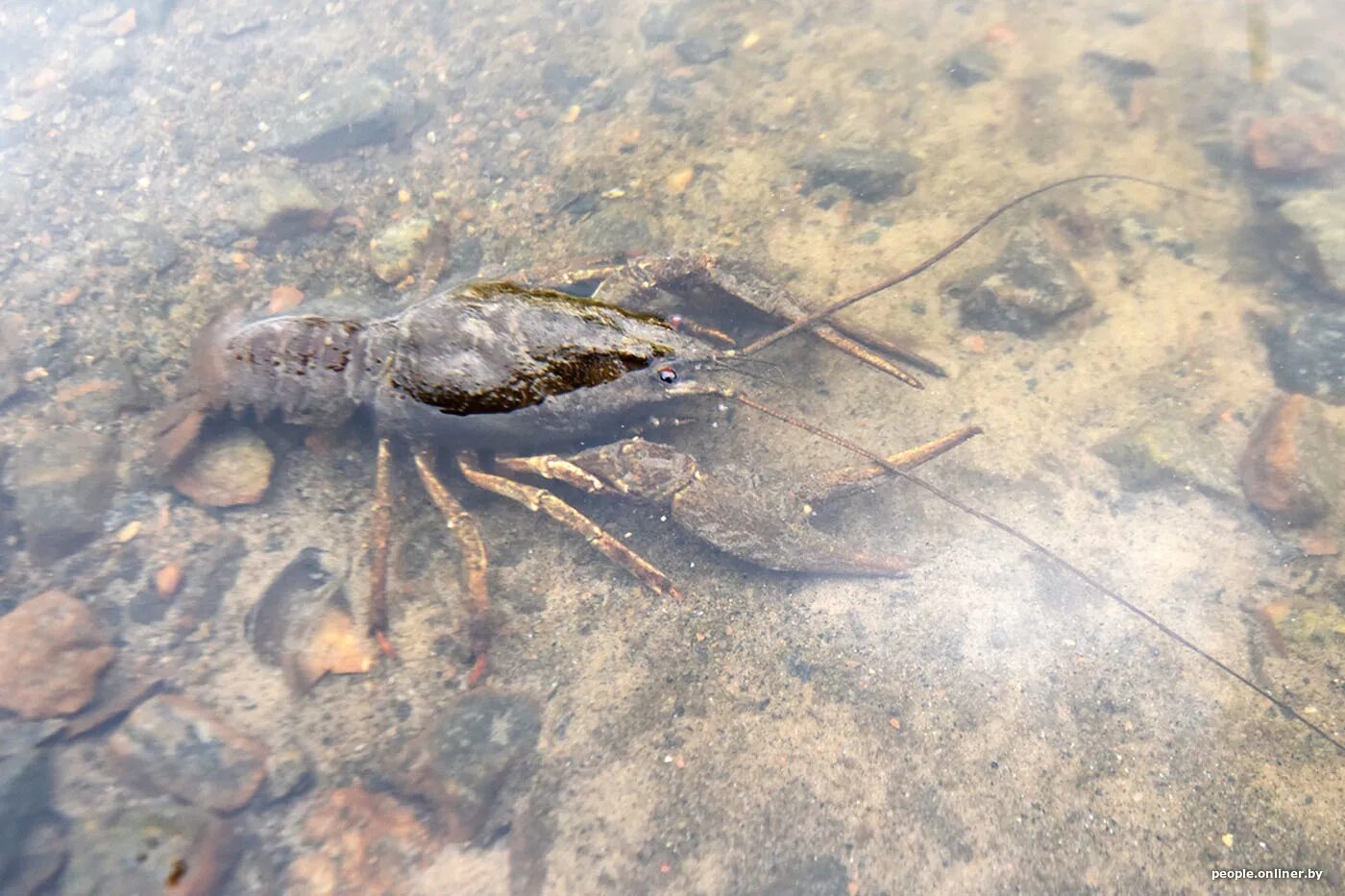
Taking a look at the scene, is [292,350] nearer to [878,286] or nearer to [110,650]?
[110,650]

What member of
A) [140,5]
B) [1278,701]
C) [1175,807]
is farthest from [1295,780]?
[140,5]

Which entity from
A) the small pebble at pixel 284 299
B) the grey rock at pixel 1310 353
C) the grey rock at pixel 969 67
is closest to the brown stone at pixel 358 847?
the small pebble at pixel 284 299

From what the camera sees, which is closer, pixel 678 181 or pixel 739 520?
pixel 739 520

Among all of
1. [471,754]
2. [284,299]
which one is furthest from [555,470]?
[284,299]

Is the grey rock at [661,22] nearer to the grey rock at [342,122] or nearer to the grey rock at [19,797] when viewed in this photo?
the grey rock at [342,122]

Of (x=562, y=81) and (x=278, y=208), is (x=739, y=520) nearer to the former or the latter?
(x=278, y=208)
